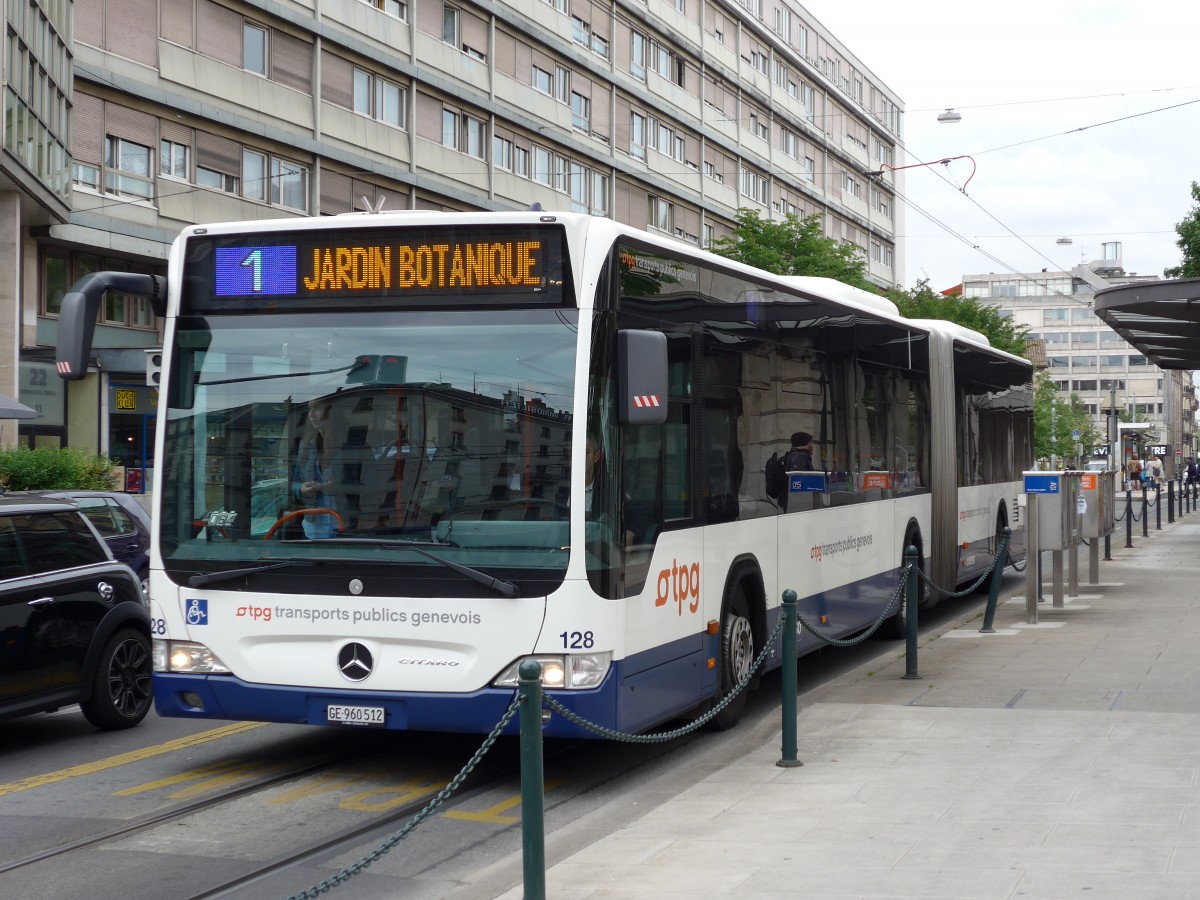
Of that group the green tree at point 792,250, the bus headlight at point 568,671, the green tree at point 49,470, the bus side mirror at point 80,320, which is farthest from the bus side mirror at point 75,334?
the green tree at point 792,250

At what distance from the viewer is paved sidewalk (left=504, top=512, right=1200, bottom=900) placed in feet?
18.9

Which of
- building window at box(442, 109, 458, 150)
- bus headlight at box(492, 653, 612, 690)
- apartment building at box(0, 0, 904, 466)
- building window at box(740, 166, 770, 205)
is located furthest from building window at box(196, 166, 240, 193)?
building window at box(740, 166, 770, 205)

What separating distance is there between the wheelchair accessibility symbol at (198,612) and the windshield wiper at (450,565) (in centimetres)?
78

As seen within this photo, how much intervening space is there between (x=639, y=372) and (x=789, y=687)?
2.04 metres

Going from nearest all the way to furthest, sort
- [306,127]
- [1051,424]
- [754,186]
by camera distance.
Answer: [306,127] → [754,186] → [1051,424]

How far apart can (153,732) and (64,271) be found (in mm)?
21694

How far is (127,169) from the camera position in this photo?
98.7 feet

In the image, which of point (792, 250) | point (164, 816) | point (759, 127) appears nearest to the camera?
point (164, 816)

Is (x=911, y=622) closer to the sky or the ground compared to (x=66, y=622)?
closer to the ground

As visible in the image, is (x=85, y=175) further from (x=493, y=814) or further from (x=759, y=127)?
(x=759, y=127)

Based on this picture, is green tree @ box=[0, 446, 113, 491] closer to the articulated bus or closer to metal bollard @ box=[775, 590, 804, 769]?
the articulated bus

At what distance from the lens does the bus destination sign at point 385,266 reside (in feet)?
24.9

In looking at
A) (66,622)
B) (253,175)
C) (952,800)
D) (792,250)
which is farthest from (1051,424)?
(952,800)

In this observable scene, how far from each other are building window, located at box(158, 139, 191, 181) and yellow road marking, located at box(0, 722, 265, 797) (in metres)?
22.9
